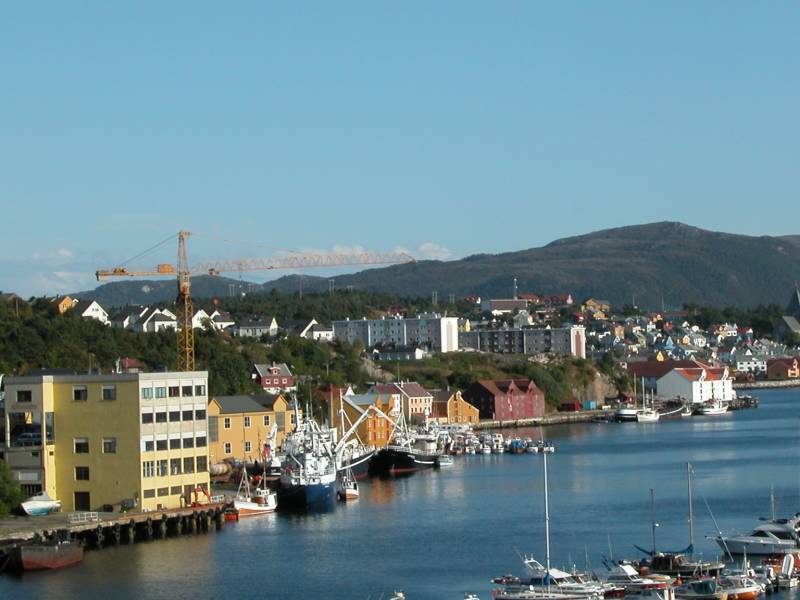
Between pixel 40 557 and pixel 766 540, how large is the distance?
11446mm

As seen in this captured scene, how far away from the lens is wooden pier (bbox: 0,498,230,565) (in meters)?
26.6

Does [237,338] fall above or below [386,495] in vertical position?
above

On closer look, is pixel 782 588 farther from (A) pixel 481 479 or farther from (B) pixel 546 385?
(B) pixel 546 385

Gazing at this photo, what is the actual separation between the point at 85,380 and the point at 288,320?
62.3 m

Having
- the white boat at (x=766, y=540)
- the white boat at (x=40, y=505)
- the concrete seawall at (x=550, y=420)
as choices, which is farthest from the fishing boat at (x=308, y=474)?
the concrete seawall at (x=550, y=420)

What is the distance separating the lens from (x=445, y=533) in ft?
94.2

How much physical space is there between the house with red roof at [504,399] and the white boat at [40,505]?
38.1 metres

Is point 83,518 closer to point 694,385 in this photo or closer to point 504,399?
point 504,399

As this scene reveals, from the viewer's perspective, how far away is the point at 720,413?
79.5m

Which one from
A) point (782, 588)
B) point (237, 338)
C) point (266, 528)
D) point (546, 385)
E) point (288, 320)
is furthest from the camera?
point (288, 320)

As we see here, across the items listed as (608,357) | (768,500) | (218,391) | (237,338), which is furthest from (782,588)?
(608,357)

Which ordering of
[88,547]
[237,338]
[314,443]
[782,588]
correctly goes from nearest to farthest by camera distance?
[782,588] → [88,547] → [314,443] → [237,338]

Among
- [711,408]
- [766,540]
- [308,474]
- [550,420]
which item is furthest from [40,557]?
[711,408]

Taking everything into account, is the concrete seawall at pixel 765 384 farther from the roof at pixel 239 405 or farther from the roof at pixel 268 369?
the roof at pixel 239 405
